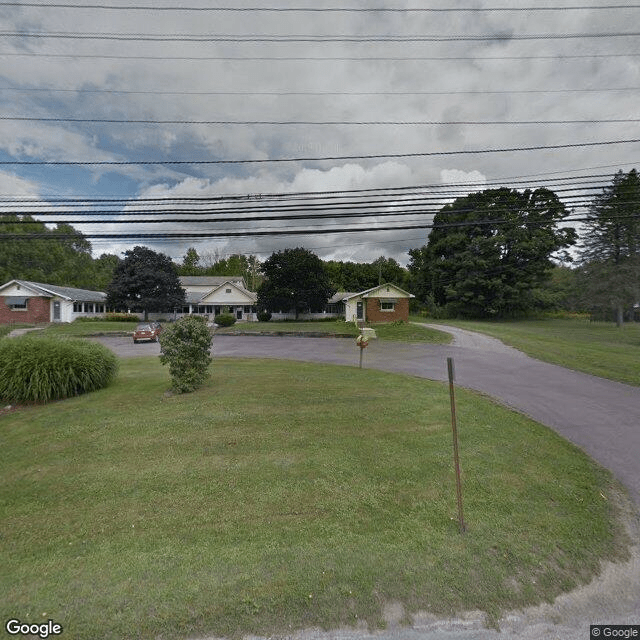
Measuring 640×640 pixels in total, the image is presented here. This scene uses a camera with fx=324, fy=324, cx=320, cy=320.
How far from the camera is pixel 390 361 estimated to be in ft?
42.6

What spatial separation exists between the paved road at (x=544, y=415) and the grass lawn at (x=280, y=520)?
0.37 feet

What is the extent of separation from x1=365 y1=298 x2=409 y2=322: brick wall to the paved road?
13.2m

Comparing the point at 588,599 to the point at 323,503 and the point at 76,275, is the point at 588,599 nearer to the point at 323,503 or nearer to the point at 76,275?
the point at 323,503

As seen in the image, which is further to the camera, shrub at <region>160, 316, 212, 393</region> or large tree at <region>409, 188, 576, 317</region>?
large tree at <region>409, 188, 576, 317</region>

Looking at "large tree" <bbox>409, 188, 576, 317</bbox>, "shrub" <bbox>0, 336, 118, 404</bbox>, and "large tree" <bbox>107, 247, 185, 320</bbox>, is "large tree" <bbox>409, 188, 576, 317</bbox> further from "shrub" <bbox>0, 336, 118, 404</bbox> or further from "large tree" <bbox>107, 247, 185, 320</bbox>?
"shrub" <bbox>0, 336, 118, 404</bbox>

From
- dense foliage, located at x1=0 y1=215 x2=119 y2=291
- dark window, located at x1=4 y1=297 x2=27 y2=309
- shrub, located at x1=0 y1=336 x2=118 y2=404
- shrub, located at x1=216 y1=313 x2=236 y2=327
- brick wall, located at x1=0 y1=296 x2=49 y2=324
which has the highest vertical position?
dense foliage, located at x1=0 y1=215 x2=119 y2=291

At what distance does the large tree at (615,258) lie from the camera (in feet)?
91.7

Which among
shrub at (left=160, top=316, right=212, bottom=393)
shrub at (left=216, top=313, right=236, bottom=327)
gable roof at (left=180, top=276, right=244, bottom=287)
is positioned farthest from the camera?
gable roof at (left=180, top=276, right=244, bottom=287)

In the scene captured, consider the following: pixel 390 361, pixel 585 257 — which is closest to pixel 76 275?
pixel 390 361

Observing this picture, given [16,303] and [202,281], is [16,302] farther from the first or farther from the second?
[202,281]

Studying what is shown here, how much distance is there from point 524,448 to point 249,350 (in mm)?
13831

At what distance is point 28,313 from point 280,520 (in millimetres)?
A: 39982

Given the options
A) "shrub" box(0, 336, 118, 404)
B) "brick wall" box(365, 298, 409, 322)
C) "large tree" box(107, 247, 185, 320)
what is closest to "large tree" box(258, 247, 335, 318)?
"brick wall" box(365, 298, 409, 322)

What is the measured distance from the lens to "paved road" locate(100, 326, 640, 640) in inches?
87.7
